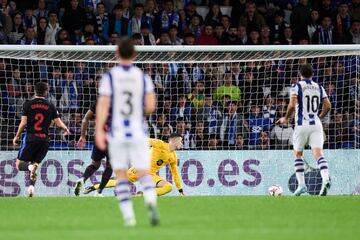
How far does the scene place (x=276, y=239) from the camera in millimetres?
10617

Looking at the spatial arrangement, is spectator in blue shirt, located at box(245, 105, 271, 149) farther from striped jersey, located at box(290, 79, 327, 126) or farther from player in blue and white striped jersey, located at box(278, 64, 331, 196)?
striped jersey, located at box(290, 79, 327, 126)

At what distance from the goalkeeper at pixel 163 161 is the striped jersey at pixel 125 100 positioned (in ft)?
25.9

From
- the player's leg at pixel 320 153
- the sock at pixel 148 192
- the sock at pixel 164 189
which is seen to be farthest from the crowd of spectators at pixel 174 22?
the sock at pixel 148 192

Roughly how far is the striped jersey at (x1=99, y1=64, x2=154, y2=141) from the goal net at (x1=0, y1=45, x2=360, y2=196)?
349 inches

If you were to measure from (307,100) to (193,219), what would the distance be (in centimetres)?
551

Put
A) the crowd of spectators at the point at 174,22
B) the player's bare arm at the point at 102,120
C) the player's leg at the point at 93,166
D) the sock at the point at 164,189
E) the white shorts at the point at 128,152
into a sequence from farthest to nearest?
the crowd of spectators at the point at 174,22
the sock at the point at 164,189
the player's leg at the point at 93,166
the white shorts at the point at 128,152
the player's bare arm at the point at 102,120

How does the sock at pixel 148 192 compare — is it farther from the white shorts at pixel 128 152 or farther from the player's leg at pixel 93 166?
the player's leg at pixel 93 166

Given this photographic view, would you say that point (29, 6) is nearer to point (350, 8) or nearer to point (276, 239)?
point (350, 8)

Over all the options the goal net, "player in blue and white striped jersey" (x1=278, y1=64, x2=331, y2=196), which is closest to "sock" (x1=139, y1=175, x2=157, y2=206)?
"player in blue and white striped jersey" (x1=278, y1=64, x2=331, y2=196)

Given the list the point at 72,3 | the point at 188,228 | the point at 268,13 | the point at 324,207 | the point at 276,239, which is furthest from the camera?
the point at 268,13

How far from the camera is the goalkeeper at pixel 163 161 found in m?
19.2

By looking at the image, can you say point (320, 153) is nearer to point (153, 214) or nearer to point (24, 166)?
point (24, 166)

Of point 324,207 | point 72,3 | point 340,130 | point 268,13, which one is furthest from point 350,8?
point 324,207

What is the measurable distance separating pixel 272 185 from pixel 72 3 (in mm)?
6717
